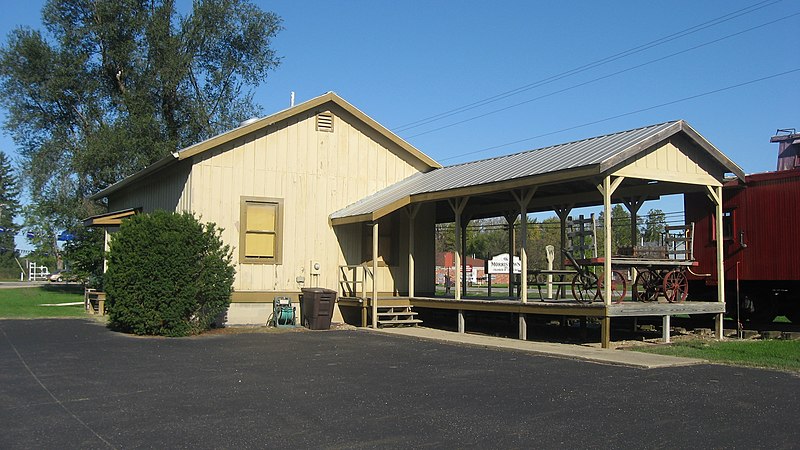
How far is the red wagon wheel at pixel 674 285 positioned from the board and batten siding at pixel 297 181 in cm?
816

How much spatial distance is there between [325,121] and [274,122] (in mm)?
1515

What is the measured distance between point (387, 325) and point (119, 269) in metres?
6.51

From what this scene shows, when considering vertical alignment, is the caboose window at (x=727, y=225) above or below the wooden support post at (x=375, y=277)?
above

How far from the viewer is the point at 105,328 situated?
17219 mm

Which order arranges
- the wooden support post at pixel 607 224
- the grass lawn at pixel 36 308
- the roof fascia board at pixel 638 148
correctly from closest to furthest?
the roof fascia board at pixel 638 148
the wooden support post at pixel 607 224
the grass lawn at pixel 36 308

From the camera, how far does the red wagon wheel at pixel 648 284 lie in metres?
15.4

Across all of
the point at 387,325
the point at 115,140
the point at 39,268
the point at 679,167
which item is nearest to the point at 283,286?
the point at 387,325

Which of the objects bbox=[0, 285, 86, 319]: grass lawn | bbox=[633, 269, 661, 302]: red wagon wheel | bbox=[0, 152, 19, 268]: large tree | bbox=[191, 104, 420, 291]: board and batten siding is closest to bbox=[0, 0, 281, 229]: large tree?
bbox=[0, 285, 86, 319]: grass lawn

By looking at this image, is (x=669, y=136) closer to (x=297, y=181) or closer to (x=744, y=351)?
(x=744, y=351)

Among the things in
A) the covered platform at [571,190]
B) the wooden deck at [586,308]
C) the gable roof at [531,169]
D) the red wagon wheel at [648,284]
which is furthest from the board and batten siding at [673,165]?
the wooden deck at [586,308]

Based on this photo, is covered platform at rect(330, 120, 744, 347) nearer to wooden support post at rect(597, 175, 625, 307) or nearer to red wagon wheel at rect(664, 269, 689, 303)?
wooden support post at rect(597, 175, 625, 307)

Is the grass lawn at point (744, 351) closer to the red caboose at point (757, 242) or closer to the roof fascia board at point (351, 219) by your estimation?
the red caboose at point (757, 242)

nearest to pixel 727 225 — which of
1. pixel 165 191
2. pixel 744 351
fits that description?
pixel 744 351

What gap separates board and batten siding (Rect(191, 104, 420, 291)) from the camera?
59.5 ft
